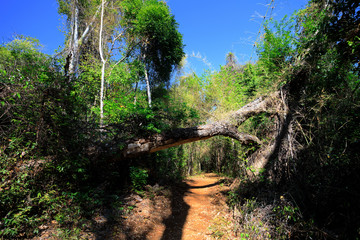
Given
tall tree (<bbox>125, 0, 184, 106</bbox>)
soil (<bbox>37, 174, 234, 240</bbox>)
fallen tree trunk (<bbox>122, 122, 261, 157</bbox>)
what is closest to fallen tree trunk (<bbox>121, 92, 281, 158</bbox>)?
fallen tree trunk (<bbox>122, 122, 261, 157</bbox>)

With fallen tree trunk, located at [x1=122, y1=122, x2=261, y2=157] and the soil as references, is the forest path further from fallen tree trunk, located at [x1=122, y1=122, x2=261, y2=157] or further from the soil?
fallen tree trunk, located at [x1=122, y1=122, x2=261, y2=157]

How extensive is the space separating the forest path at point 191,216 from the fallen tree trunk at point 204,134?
2197 mm

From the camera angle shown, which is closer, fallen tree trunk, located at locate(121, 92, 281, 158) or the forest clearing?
the forest clearing

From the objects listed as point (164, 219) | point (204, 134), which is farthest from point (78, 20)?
point (164, 219)

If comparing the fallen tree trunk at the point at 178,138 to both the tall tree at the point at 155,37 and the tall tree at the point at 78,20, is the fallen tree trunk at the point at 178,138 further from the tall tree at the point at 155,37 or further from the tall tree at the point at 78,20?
the tall tree at the point at 78,20

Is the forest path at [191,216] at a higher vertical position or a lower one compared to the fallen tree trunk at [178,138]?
lower

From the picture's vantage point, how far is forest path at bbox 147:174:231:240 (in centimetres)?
413

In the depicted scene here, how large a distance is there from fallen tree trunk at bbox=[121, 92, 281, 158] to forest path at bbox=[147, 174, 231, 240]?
2197 millimetres

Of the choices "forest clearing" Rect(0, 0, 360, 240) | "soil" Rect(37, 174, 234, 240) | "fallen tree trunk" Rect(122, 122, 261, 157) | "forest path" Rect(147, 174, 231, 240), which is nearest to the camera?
"forest clearing" Rect(0, 0, 360, 240)

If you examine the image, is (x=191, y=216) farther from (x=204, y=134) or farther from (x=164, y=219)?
(x=204, y=134)

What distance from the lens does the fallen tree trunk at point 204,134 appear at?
16.6 ft

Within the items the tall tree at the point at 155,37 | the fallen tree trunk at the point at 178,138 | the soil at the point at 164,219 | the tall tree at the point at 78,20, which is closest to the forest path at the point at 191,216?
the soil at the point at 164,219

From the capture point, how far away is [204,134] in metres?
5.77

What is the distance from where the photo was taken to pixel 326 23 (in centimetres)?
283
